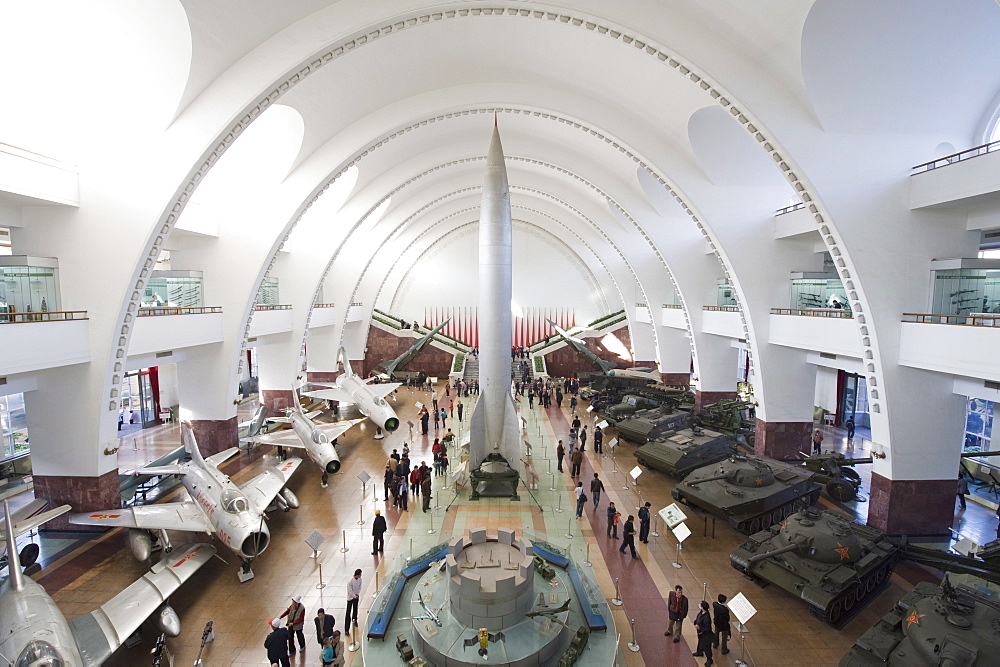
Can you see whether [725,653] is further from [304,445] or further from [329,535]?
[304,445]

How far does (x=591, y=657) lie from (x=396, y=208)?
27.5 m

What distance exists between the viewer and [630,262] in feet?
91.5

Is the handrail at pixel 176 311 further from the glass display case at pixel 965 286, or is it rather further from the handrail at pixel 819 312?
the glass display case at pixel 965 286

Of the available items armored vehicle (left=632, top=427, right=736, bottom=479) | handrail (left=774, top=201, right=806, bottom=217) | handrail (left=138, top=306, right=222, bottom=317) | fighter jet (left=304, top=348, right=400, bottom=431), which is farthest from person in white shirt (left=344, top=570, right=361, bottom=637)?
handrail (left=774, top=201, right=806, bottom=217)

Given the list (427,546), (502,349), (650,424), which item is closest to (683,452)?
(650,424)

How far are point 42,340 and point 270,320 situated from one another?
9.86 meters

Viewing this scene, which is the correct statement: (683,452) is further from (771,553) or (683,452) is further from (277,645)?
(277,645)

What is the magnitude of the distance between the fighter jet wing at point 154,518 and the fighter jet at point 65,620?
1.33 metres

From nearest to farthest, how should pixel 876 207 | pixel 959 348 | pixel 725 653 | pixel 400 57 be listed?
pixel 725 653, pixel 959 348, pixel 876 207, pixel 400 57

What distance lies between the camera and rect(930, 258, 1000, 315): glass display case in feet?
37.4

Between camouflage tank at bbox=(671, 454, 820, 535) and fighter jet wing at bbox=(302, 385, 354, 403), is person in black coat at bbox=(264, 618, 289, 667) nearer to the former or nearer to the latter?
camouflage tank at bbox=(671, 454, 820, 535)

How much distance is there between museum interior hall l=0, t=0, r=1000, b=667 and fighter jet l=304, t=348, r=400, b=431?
1.63m

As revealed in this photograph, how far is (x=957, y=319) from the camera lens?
33.6 feet

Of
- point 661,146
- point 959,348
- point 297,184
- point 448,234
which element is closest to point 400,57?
point 297,184
